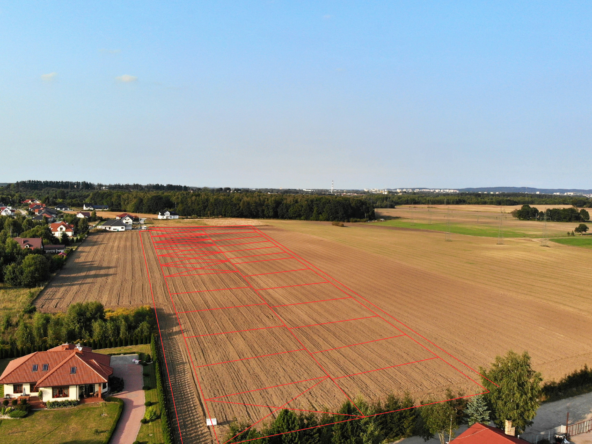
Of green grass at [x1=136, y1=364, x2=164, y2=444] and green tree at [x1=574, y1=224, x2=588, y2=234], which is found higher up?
green tree at [x1=574, y1=224, x2=588, y2=234]

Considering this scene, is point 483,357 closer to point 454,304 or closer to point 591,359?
point 591,359

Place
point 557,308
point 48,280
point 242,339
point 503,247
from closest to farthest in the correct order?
1. point 242,339
2. point 557,308
3. point 48,280
4. point 503,247

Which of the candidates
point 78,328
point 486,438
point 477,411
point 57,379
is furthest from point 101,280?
point 486,438

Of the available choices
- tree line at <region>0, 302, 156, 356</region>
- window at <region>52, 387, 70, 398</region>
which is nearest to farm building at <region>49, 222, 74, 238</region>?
tree line at <region>0, 302, 156, 356</region>

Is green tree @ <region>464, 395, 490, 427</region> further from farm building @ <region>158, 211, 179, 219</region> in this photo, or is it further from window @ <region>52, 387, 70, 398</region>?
farm building @ <region>158, 211, 179, 219</region>

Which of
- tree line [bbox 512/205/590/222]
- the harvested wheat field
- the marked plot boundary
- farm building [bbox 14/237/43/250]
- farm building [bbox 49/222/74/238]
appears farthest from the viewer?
tree line [bbox 512/205/590/222]

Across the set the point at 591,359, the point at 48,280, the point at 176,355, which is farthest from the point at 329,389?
the point at 48,280
